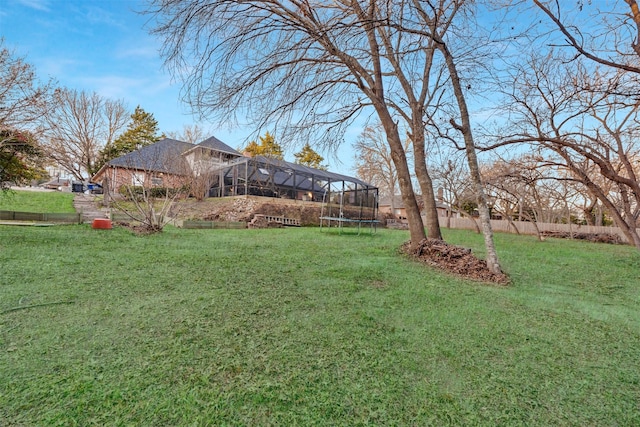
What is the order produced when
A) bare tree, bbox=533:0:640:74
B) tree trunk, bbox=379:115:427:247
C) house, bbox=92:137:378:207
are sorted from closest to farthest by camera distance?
1. bare tree, bbox=533:0:640:74
2. tree trunk, bbox=379:115:427:247
3. house, bbox=92:137:378:207

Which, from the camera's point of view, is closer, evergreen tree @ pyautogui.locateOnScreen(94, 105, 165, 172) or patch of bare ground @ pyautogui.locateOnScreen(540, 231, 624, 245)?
patch of bare ground @ pyautogui.locateOnScreen(540, 231, 624, 245)

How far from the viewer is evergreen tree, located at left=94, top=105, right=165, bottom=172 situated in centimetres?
2198

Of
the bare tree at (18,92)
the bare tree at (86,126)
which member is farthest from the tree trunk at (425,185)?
the bare tree at (86,126)

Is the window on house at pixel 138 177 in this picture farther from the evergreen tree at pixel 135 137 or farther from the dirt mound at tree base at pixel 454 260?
the evergreen tree at pixel 135 137

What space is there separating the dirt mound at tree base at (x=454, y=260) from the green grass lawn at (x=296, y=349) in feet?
1.20

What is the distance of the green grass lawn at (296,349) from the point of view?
1.39m

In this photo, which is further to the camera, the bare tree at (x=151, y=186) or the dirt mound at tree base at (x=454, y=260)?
the bare tree at (x=151, y=186)

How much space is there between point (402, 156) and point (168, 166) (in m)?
9.29

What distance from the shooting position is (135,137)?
1033 inches

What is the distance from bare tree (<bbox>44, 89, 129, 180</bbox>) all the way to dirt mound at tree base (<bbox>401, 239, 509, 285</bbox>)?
2379cm

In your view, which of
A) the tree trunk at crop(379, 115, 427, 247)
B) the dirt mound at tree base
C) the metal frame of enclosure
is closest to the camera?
the dirt mound at tree base

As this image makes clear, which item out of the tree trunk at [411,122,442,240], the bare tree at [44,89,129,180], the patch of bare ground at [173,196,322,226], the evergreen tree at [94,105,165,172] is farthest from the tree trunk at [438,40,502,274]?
the bare tree at [44,89,129,180]

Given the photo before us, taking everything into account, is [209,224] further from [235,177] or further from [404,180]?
[404,180]

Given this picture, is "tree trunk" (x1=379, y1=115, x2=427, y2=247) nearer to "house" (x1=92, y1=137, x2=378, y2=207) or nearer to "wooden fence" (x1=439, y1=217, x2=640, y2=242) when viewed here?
"house" (x1=92, y1=137, x2=378, y2=207)
